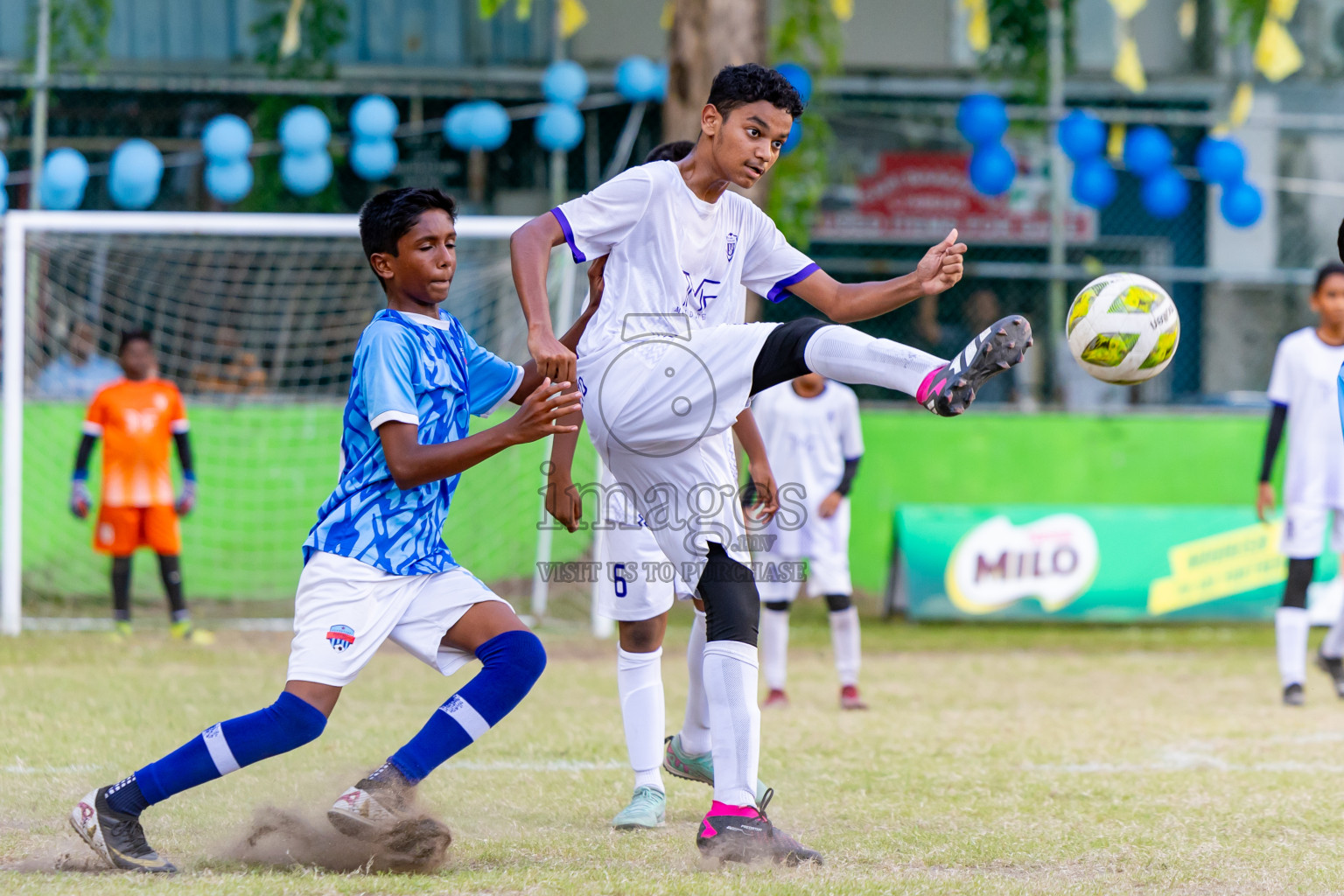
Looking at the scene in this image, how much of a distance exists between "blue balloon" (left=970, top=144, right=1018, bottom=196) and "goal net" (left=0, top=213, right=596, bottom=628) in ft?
12.6

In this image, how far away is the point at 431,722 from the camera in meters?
3.79

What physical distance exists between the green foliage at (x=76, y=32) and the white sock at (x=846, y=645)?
8217mm

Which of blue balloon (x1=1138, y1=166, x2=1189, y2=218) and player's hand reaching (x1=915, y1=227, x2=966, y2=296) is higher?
blue balloon (x1=1138, y1=166, x2=1189, y2=218)

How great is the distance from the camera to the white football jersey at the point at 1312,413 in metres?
7.58

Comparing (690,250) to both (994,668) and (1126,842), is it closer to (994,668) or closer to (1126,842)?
(1126,842)

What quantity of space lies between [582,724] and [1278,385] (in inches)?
162

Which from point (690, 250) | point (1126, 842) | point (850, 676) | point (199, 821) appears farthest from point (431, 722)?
point (850, 676)

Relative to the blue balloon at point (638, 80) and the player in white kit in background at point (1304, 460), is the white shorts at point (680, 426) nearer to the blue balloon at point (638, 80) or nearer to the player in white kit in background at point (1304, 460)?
the player in white kit in background at point (1304, 460)

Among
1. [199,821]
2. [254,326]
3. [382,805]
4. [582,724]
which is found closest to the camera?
[382,805]

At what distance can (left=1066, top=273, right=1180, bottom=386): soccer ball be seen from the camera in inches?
156

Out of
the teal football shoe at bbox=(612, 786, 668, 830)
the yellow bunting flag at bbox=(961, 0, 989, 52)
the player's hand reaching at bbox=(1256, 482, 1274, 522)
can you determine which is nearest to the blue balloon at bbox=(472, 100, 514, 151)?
the yellow bunting flag at bbox=(961, 0, 989, 52)

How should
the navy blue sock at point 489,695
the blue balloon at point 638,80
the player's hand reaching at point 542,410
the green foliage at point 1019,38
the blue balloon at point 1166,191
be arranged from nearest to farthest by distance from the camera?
1. the player's hand reaching at point 542,410
2. the navy blue sock at point 489,695
3. the blue balloon at point 638,80
4. the blue balloon at point 1166,191
5. the green foliage at point 1019,38

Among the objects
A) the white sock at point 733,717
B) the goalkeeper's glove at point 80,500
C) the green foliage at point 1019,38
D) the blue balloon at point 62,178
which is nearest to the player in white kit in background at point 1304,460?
the white sock at point 733,717

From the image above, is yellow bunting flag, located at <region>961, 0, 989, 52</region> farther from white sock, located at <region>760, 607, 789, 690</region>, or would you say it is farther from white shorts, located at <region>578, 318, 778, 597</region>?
white shorts, located at <region>578, 318, 778, 597</region>
